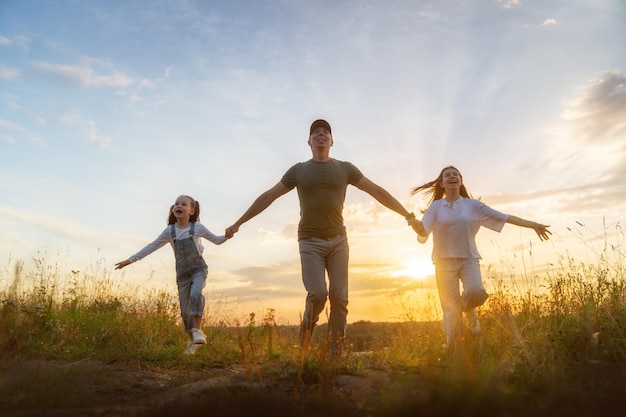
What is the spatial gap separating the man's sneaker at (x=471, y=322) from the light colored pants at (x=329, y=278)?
191 centimetres

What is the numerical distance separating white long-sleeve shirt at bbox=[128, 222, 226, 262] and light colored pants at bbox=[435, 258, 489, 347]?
123 inches

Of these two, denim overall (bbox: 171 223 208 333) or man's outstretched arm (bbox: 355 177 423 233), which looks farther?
denim overall (bbox: 171 223 208 333)

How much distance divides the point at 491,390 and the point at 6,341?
6175 mm

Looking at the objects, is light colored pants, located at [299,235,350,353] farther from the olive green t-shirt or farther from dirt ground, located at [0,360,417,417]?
dirt ground, located at [0,360,417,417]

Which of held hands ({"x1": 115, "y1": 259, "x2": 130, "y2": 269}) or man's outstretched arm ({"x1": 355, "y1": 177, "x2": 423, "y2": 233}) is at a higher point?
man's outstretched arm ({"x1": 355, "y1": 177, "x2": 423, "y2": 233})

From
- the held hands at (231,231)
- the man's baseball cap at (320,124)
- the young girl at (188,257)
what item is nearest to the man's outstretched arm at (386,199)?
the man's baseball cap at (320,124)

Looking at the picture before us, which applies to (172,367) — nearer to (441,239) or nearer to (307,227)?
(307,227)

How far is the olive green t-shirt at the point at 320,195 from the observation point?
627cm

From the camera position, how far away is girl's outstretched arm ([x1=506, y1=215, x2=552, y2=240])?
709cm

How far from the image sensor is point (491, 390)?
4.04 m

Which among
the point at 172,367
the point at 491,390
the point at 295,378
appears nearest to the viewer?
the point at 491,390

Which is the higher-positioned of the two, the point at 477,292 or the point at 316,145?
the point at 316,145

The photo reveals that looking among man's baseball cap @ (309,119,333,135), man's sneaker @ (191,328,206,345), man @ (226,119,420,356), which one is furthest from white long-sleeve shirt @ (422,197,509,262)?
man's sneaker @ (191,328,206,345)

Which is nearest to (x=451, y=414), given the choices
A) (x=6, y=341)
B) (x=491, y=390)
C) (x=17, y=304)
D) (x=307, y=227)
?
(x=491, y=390)
